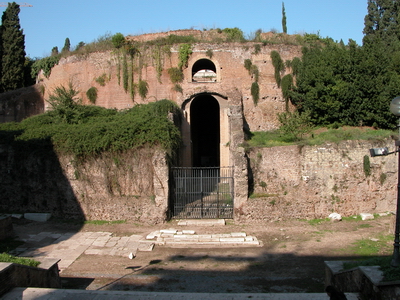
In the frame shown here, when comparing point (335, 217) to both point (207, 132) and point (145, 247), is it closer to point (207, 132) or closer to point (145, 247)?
point (145, 247)

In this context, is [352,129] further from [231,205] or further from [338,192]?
[231,205]

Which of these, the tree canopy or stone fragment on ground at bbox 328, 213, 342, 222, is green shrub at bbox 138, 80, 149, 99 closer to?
the tree canopy

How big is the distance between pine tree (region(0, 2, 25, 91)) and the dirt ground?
53.3ft

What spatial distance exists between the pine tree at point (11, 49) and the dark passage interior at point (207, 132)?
13.0 m

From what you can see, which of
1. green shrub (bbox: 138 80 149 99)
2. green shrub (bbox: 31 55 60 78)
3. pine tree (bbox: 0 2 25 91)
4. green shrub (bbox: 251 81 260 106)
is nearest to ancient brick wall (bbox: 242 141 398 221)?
green shrub (bbox: 251 81 260 106)

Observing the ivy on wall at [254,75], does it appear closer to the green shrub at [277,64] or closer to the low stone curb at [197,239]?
the green shrub at [277,64]

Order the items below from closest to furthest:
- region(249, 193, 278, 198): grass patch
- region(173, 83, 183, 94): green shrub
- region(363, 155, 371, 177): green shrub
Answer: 1. region(249, 193, 278, 198): grass patch
2. region(363, 155, 371, 177): green shrub
3. region(173, 83, 183, 94): green shrub

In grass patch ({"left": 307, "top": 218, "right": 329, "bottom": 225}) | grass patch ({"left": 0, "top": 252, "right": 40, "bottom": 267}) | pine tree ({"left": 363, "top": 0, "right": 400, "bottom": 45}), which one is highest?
pine tree ({"left": 363, "top": 0, "right": 400, "bottom": 45})

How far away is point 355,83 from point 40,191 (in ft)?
48.4

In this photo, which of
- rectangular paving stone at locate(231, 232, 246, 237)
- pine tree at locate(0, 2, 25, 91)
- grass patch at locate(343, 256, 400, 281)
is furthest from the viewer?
pine tree at locate(0, 2, 25, 91)

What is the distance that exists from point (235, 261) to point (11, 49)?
936 inches

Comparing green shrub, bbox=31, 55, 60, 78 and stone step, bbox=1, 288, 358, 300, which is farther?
green shrub, bbox=31, 55, 60, 78

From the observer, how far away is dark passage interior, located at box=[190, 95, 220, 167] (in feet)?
87.0

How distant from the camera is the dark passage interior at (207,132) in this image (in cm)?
2652
